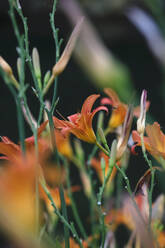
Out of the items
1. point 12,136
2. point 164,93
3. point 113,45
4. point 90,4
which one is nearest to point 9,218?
point 164,93

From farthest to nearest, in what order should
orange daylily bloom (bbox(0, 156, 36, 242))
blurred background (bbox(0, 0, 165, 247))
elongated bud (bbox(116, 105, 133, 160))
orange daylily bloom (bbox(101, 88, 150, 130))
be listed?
blurred background (bbox(0, 0, 165, 247)) → orange daylily bloom (bbox(101, 88, 150, 130)) → elongated bud (bbox(116, 105, 133, 160)) → orange daylily bloom (bbox(0, 156, 36, 242))

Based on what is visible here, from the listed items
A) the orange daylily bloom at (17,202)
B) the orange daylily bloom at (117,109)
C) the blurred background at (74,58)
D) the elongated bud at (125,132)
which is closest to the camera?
the orange daylily bloom at (17,202)

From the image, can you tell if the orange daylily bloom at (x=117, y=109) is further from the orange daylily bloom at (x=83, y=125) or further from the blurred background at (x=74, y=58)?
the blurred background at (x=74, y=58)

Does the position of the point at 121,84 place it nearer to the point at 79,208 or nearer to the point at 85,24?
the point at 85,24

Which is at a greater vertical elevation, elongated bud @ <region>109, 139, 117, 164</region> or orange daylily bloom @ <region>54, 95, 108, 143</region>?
orange daylily bloom @ <region>54, 95, 108, 143</region>

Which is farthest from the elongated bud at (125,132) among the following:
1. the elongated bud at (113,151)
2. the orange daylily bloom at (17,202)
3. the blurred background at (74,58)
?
the blurred background at (74,58)

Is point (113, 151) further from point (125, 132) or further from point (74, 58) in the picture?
point (74, 58)

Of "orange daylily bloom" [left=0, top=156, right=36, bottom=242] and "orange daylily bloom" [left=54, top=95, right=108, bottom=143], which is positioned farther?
"orange daylily bloom" [left=54, top=95, right=108, bottom=143]

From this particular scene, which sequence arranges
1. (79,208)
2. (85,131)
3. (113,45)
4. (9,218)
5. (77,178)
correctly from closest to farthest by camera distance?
(9,218)
(85,131)
(79,208)
(77,178)
(113,45)

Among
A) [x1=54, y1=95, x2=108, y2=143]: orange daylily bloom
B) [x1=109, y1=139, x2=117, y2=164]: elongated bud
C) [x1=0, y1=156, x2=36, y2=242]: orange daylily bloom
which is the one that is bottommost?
[x1=109, y1=139, x2=117, y2=164]: elongated bud

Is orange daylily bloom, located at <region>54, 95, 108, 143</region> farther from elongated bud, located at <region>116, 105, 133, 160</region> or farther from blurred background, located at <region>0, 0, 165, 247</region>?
blurred background, located at <region>0, 0, 165, 247</region>

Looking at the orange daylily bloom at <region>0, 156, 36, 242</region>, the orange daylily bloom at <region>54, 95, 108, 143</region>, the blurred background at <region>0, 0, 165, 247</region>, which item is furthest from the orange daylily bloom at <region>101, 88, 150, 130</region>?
the blurred background at <region>0, 0, 165, 247</region>
